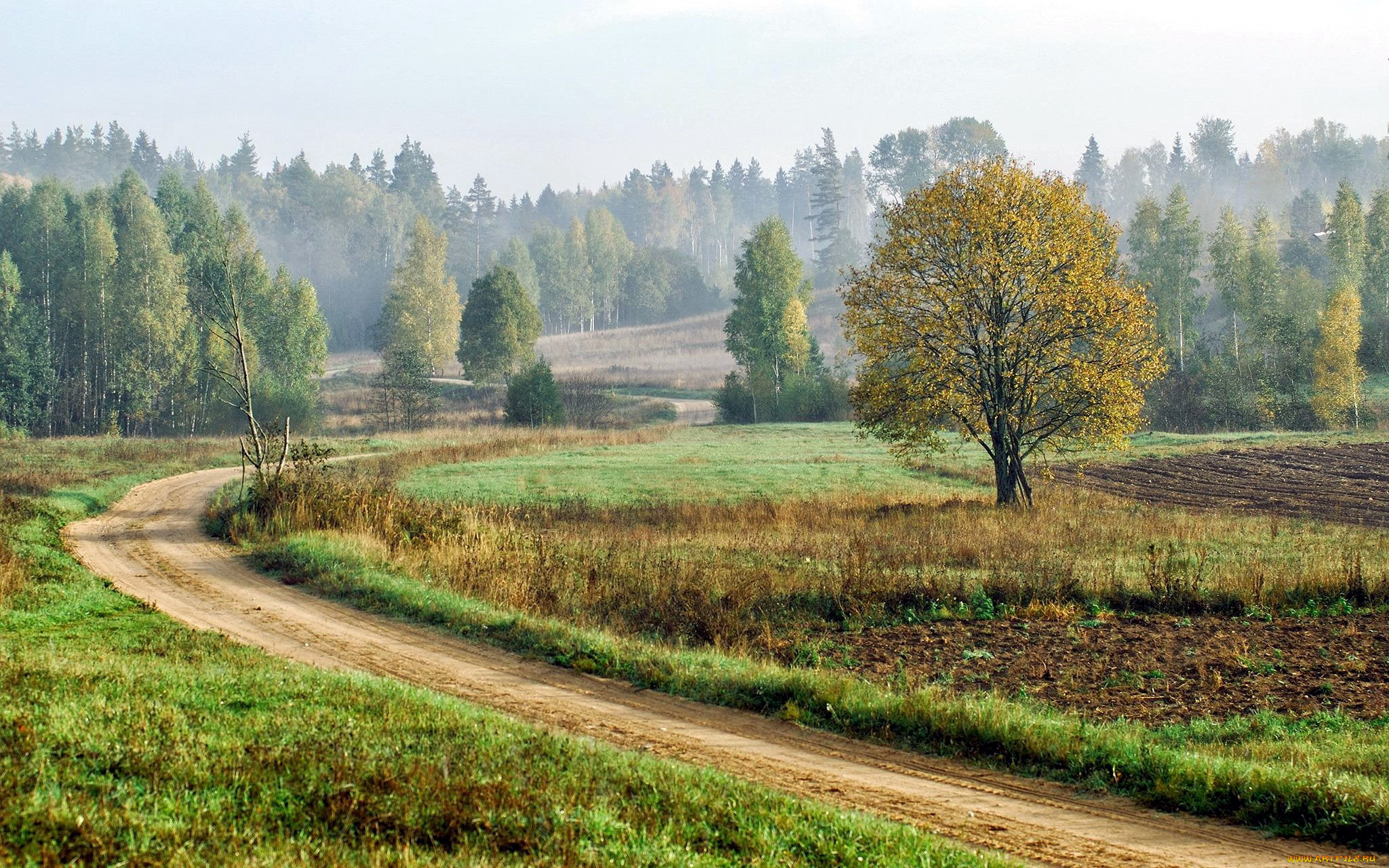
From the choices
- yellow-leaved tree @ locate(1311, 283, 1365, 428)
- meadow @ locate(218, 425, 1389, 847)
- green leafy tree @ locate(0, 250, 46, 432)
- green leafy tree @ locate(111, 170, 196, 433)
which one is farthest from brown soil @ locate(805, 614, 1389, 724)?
green leafy tree @ locate(111, 170, 196, 433)

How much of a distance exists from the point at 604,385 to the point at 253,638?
7172 centimetres

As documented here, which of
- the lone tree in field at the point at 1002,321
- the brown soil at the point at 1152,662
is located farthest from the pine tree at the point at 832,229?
the brown soil at the point at 1152,662

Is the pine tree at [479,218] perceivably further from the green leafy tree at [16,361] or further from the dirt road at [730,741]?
the dirt road at [730,741]

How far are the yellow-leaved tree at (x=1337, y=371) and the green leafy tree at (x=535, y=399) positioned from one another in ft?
149

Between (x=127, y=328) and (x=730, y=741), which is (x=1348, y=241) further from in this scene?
(x=127, y=328)

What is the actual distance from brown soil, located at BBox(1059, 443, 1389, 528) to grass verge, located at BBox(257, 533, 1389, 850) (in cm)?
2207

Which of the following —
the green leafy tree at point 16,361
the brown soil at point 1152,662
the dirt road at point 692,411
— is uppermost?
the green leafy tree at point 16,361

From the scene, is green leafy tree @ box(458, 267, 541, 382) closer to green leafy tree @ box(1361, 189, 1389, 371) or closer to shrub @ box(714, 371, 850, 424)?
shrub @ box(714, 371, 850, 424)

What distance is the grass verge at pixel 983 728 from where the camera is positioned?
814cm

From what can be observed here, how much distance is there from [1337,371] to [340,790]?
67.7m

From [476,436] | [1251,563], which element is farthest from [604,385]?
[1251,563]

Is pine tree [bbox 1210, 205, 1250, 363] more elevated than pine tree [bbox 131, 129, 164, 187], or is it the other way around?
pine tree [bbox 131, 129, 164, 187]

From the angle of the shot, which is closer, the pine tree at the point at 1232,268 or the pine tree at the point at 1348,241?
the pine tree at the point at 1232,268

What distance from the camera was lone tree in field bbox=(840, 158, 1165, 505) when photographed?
3011 cm
